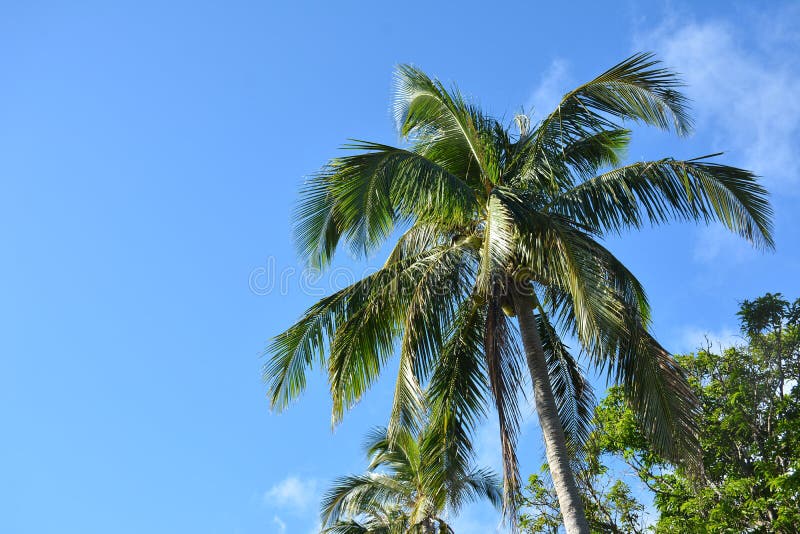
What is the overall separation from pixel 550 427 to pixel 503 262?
1.88 m

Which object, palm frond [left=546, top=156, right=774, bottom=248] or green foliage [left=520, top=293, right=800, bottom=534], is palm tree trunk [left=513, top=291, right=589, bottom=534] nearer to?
palm frond [left=546, top=156, right=774, bottom=248]

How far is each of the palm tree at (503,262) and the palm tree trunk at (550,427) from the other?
2cm

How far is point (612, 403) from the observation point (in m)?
18.4

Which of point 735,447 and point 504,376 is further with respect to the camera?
point 735,447

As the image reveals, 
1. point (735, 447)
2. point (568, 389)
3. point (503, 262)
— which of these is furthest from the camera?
point (735, 447)

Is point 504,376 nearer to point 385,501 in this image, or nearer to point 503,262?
point 503,262

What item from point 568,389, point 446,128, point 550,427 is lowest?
point 550,427

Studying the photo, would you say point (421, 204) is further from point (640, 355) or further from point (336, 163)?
point (640, 355)

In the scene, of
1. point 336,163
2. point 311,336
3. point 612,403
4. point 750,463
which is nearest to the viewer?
point 336,163

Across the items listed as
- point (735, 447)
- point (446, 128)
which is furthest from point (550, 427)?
point (735, 447)

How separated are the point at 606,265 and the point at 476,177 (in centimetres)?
213

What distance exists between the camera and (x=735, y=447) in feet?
54.8

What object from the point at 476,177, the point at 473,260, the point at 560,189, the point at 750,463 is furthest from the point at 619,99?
the point at 750,463

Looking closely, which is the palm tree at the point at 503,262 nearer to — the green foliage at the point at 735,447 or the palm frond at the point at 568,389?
the palm frond at the point at 568,389
